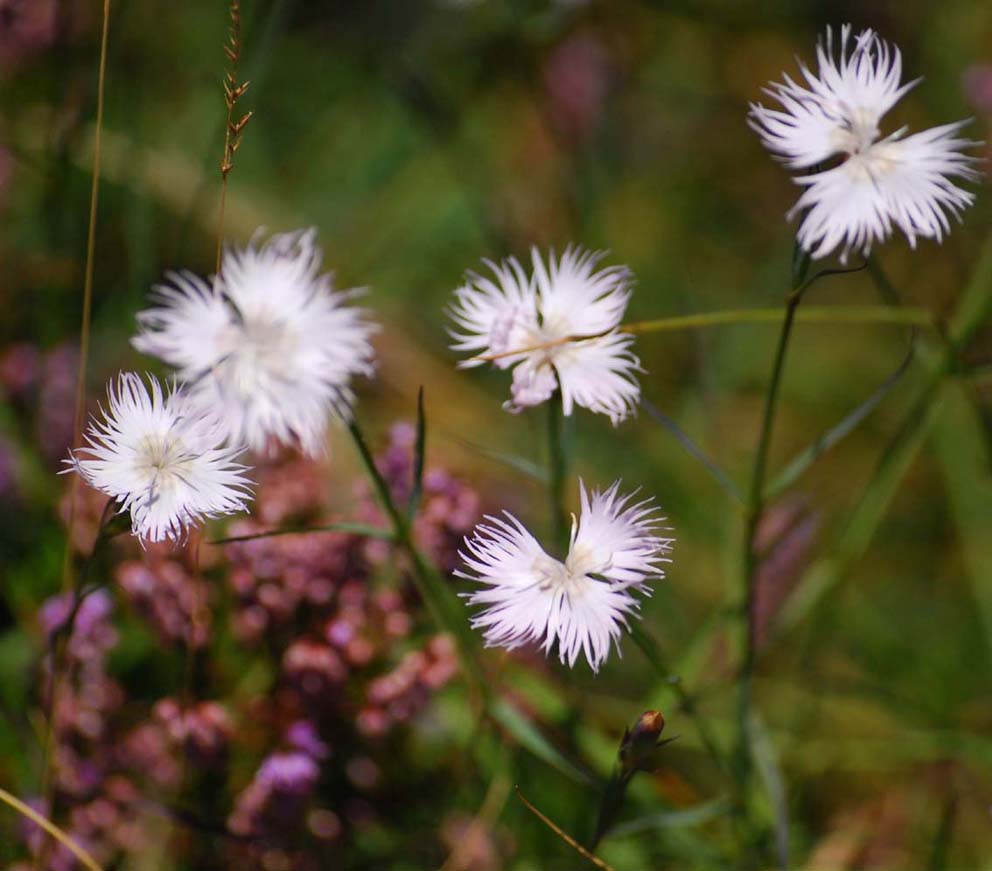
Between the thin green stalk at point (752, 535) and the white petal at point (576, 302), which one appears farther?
the white petal at point (576, 302)

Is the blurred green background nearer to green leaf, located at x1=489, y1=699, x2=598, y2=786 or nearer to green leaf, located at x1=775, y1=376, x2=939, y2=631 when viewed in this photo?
green leaf, located at x1=775, y1=376, x2=939, y2=631

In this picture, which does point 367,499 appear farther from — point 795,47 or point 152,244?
point 795,47

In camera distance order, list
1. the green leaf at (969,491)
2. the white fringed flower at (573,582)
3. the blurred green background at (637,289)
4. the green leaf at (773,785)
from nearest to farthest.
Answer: the white fringed flower at (573,582), the green leaf at (773,785), the blurred green background at (637,289), the green leaf at (969,491)

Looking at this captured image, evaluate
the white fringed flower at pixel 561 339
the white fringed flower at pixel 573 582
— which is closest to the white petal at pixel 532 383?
the white fringed flower at pixel 561 339

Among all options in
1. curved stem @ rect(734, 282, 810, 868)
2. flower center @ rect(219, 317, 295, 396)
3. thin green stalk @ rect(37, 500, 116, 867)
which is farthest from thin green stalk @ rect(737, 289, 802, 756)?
thin green stalk @ rect(37, 500, 116, 867)

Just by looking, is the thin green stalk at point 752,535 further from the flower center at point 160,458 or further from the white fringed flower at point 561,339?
the flower center at point 160,458

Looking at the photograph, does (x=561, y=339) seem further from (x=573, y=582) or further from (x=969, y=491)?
(x=969, y=491)
